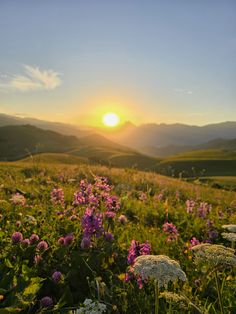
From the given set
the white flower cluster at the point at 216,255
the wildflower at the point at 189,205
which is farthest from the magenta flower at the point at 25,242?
the wildflower at the point at 189,205

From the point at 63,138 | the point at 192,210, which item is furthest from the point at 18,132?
the point at 192,210

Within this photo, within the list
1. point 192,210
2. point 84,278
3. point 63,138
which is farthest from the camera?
point 63,138

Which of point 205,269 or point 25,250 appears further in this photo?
point 205,269

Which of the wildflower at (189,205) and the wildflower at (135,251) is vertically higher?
the wildflower at (135,251)

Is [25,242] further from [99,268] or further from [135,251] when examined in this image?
[135,251]

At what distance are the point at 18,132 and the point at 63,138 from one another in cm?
2446

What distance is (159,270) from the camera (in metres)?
2.64

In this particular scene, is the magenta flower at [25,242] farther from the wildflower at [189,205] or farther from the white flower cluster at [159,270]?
the wildflower at [189,205]

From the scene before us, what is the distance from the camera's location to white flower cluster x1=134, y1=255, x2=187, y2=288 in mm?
2594

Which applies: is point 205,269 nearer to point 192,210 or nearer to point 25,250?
point 25,250

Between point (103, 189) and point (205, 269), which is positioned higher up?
point (103, 189)

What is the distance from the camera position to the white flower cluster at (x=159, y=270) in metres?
2.59

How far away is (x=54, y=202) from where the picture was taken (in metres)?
6.81

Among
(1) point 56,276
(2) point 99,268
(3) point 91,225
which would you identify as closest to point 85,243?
(3) point 91,225
